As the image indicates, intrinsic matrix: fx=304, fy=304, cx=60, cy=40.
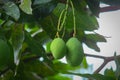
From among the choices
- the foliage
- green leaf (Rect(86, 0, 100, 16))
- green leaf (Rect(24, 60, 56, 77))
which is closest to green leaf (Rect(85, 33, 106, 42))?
the foliage

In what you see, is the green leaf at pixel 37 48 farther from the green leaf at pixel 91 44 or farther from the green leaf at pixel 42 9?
the green leaf at pixel 91 44

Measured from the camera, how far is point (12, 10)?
0.60 m

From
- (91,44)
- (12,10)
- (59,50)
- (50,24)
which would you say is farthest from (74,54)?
(91,44)

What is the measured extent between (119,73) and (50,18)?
228 mm

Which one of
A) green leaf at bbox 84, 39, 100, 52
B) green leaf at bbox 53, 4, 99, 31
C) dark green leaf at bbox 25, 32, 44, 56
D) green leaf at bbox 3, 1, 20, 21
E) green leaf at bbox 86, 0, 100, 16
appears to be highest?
green leaf at bbox 3, 1, 20, 21

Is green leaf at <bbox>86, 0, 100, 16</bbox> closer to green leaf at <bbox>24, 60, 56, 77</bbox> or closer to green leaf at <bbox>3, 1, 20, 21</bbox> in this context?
green leaf at <bbox>3, 1, 20, 21</bbox>

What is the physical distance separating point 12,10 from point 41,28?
0.85ft

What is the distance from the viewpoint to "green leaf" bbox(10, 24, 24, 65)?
0.68 meters

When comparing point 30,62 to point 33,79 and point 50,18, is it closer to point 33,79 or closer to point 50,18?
point 33,79

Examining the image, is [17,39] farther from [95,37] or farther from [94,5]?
[95,37]

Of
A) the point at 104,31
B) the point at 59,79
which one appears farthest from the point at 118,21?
the point at 59,79

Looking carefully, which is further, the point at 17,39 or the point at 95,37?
the point at 95,37

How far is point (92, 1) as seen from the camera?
670 mm

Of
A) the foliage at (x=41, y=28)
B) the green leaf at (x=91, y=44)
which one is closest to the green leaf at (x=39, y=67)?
the foliage at (x=41, y=28)
